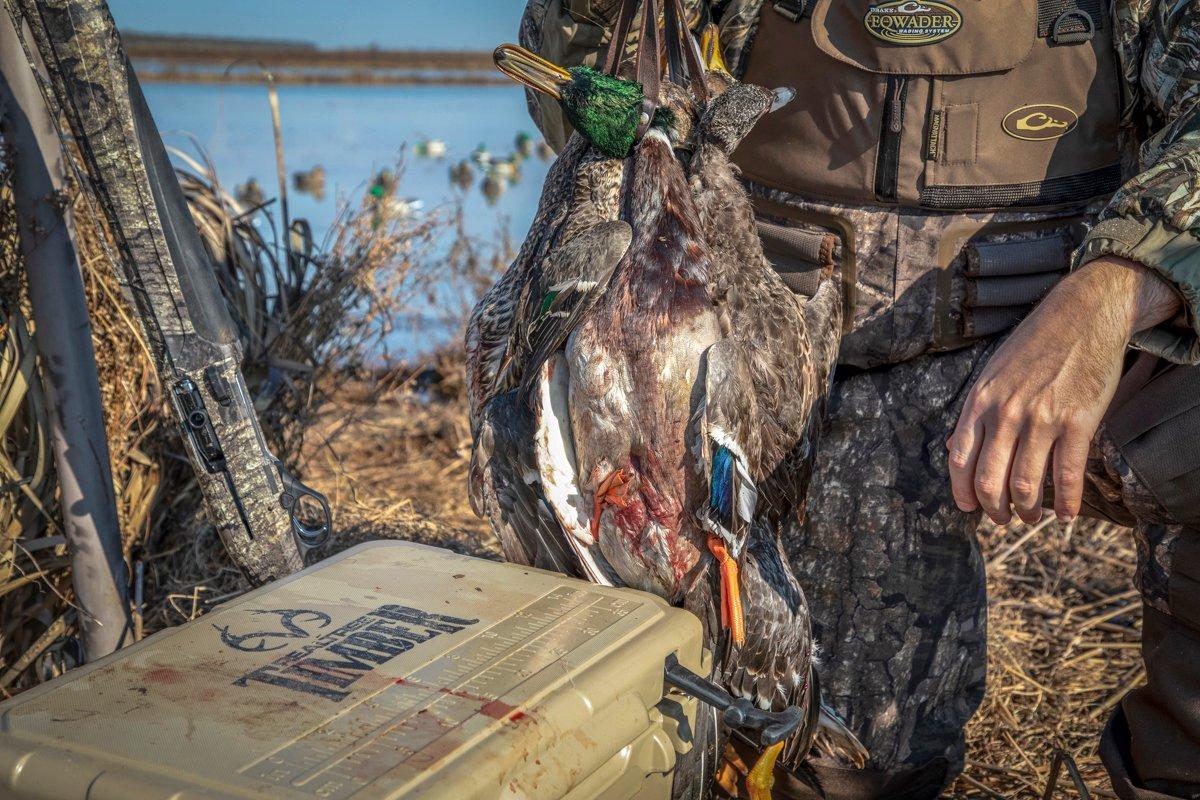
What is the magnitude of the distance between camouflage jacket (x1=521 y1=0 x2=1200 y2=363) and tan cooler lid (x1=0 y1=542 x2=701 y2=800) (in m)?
1.12

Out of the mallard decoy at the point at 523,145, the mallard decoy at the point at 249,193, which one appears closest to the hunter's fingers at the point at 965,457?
the mallard decoy at the point at 249,193

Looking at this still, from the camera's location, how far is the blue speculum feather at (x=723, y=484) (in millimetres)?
2453

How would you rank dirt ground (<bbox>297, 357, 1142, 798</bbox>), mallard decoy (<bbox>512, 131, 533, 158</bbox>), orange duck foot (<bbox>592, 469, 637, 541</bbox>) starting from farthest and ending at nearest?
mallard decoy (<bbox>512, 131, 533, 158</bbox>) < dirt ground (<bbox>297, 357, 1142, 798</bbox>) < orange duck foot (<bbox>592, 469, 637, 541</bbox>)

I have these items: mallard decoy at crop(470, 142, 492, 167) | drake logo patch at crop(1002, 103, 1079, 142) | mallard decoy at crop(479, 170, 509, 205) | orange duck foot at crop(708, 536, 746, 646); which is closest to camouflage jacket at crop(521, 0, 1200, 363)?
drake logo patch at crop(1002, 103, 1079, 142)

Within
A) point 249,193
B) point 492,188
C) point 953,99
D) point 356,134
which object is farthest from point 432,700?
point 356,134

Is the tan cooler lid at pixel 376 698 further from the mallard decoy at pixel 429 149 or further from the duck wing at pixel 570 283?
the mallard decoy at pixel 429 149

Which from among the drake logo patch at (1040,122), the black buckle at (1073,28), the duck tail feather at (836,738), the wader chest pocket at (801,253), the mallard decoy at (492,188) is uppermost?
the black buckle at (1073,28)

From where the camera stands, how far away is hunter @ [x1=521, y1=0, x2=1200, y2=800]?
7.20ft

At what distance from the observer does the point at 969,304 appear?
3045 millimetres

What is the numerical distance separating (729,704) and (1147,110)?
185 cm

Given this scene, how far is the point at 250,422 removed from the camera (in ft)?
8.84

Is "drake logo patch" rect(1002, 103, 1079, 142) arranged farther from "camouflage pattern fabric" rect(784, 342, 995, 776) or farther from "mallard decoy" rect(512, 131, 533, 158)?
"mallard decoy" rect(512, 131, 533, 158)

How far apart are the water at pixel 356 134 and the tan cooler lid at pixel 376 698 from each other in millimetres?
4960

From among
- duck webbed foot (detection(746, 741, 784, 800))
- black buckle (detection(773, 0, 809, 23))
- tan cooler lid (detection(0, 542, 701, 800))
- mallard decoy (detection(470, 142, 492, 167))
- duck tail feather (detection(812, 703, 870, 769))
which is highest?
black buckle (detection(773, 0, 809, 23))
